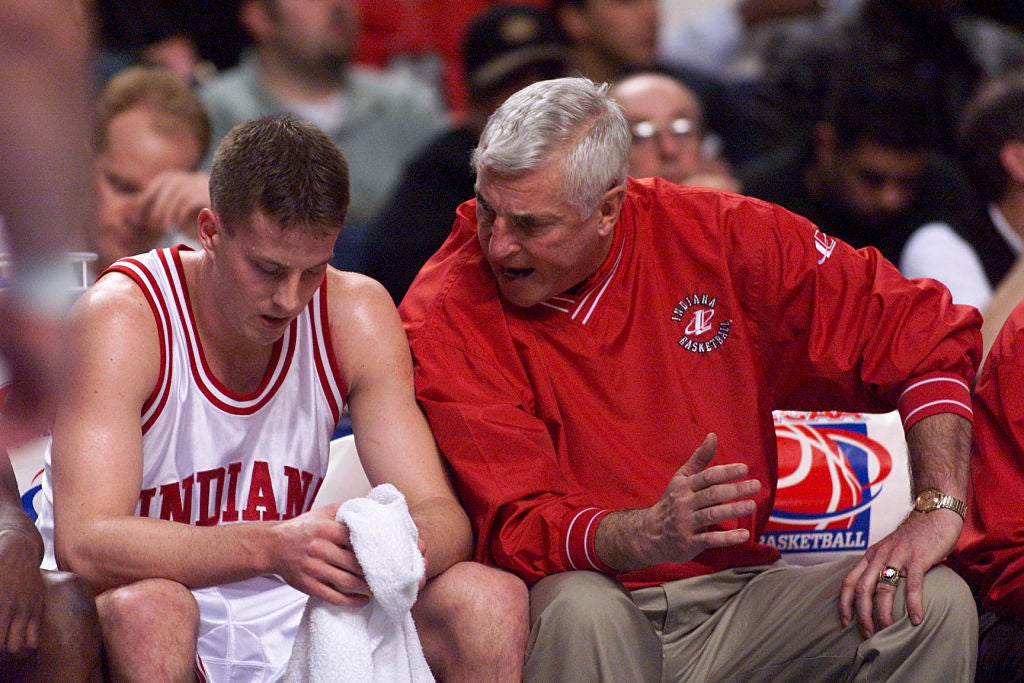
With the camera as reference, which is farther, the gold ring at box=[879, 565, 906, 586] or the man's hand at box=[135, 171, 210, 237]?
the man's hand at box=[135, 171, 210, 237]

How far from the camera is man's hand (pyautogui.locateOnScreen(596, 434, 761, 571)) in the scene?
232 centimetres

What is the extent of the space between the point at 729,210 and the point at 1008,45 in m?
3.50

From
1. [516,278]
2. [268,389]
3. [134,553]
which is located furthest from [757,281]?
[134,553]

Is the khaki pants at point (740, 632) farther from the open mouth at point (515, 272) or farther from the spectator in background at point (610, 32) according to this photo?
the spectator in background at point (610, 32)

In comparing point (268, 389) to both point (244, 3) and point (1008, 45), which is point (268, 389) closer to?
point (244, 3)

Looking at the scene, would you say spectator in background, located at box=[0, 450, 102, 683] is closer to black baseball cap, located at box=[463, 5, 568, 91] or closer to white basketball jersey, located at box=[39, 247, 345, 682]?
white basketball jersey, located at box=[39, 247, 345, 682]

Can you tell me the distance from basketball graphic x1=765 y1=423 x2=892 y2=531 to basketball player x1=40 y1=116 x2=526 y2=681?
0.83 metres

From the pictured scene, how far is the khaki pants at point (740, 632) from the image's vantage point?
2451 mm

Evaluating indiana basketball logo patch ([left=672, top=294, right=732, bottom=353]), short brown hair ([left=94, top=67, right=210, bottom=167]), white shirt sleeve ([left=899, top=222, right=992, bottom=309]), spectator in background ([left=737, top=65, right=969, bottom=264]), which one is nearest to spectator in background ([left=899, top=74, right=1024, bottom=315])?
white shirt sleeve ([left=899, top=222, right=992, bottom=309])

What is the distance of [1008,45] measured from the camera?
5.84 m

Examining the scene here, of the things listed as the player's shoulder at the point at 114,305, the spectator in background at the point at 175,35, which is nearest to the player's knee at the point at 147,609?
the player's shoulder at the point at 114,305

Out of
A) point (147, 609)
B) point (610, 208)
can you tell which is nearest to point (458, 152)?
point (610, 208)

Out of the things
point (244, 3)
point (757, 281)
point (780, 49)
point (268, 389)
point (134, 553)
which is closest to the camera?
point (134, 553)

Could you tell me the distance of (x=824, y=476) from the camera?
311cm
